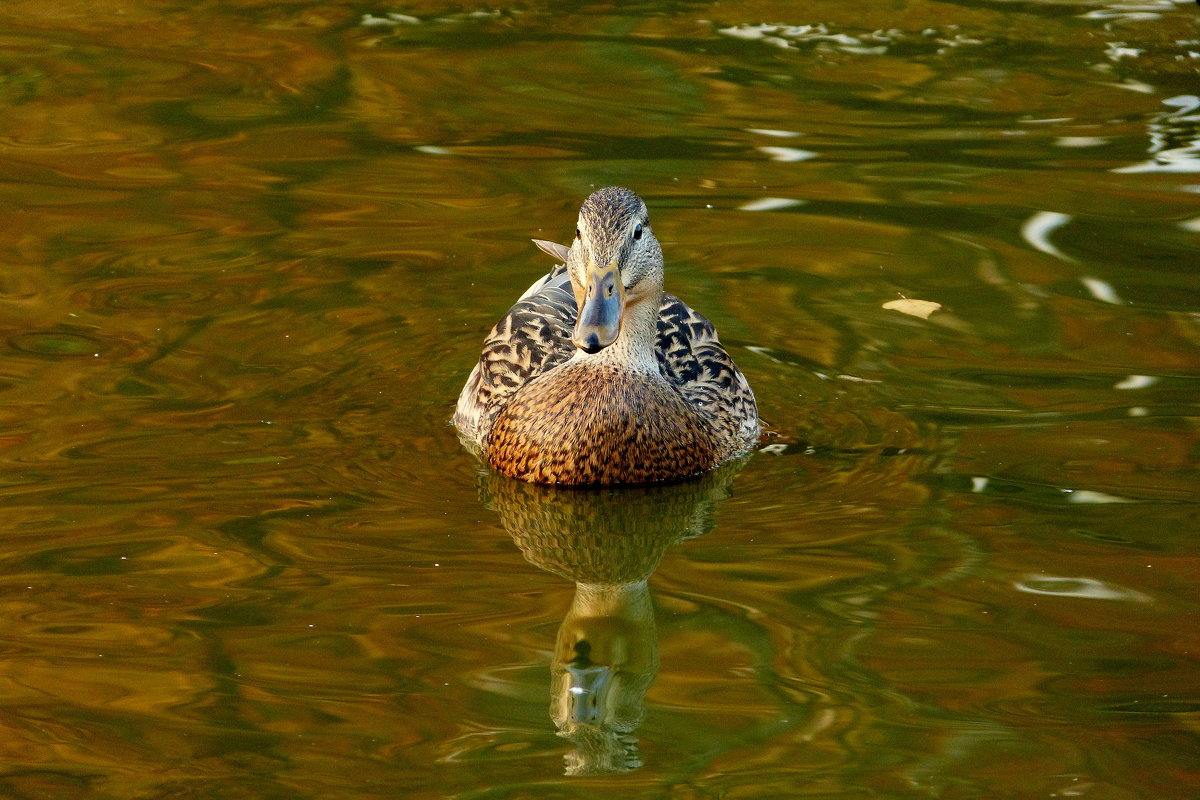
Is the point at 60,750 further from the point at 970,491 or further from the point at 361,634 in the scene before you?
the point at 970,491

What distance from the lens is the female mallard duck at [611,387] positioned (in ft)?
24.7

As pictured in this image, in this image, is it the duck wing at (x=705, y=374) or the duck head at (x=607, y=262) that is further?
the duck wing at (x=705, y=374)

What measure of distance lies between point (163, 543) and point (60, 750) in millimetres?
1557

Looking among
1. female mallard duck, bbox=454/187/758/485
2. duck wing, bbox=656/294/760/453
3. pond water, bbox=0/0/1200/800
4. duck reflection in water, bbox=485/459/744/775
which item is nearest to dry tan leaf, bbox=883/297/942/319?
pond water, bbox=0/0/1200/800

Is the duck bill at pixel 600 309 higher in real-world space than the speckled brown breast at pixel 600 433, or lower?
higher

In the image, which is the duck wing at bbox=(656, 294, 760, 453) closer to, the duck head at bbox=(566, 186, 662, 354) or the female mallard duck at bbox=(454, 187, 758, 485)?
the female mallard duck at bbox=(454, 187, 758, 485)

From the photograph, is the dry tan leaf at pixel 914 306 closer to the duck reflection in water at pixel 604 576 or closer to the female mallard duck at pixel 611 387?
the female mallard duck at pixel 611 387

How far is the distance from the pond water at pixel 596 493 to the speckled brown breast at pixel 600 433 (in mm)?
151

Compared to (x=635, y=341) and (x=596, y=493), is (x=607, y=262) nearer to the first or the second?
(x=635, y=341)

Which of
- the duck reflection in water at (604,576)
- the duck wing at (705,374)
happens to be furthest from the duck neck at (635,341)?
the duck reflection in water at (604,576)

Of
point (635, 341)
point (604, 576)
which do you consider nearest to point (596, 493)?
point (635, 341)

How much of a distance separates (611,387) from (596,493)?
1.56 feet

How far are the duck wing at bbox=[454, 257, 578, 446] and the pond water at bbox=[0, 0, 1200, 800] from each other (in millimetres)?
215

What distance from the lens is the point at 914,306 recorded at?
32.0 ft
